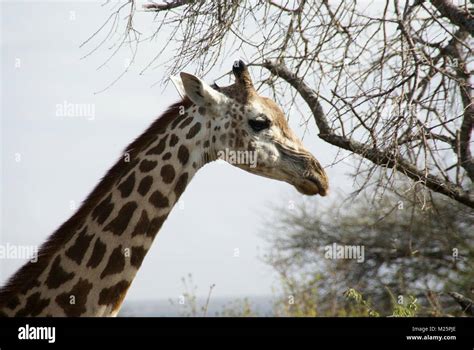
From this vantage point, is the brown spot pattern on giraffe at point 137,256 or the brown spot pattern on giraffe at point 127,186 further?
the brown spot pattern on giraffe at point 127,186

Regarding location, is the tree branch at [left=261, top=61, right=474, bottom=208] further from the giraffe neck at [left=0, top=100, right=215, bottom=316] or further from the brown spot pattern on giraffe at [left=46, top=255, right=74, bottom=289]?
the brown spot pattern on giraffe at [left=46, top=255, right=74, bottom=289]

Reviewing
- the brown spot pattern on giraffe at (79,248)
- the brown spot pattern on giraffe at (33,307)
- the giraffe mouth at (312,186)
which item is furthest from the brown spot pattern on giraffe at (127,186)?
the giraffe mouth at (312,186)

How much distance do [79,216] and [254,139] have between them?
52.8 inches

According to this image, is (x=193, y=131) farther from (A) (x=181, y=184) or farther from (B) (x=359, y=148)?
(B) (x=359, y=148)

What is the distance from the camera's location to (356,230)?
16.9 metres

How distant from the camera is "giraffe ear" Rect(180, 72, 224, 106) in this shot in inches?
242

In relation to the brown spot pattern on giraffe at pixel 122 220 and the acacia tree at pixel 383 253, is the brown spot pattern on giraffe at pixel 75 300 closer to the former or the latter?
the brown spot pattern on giraffe at pixel 122 220

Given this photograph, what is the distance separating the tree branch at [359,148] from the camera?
6949 mm

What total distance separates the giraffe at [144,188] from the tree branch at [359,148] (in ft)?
2.25

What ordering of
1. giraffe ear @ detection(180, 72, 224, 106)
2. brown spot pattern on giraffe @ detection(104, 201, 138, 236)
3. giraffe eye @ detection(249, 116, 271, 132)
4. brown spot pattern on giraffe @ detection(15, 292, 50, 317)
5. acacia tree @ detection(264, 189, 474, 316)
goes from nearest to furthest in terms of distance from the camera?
1. brown spot pattern on giraffe @ detection(15, 292, 50, 317)
2. brown spot pattern on giraffe @ detection(104, 201, 138, 236)
3. giraffe ear @ detection(180, 72, 224, 106)
4. giraffe eye @ detection(249, 116, 271, 132)
5. acacia tree @ detection(264, 189, 474, 316)

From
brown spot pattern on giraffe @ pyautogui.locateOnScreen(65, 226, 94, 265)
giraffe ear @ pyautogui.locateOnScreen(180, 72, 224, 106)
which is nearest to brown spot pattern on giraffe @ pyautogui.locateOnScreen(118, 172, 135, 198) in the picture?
brown spot pattern on giraffe @ pyautogui.locateOnScreen(65, 226, 94, 265)
